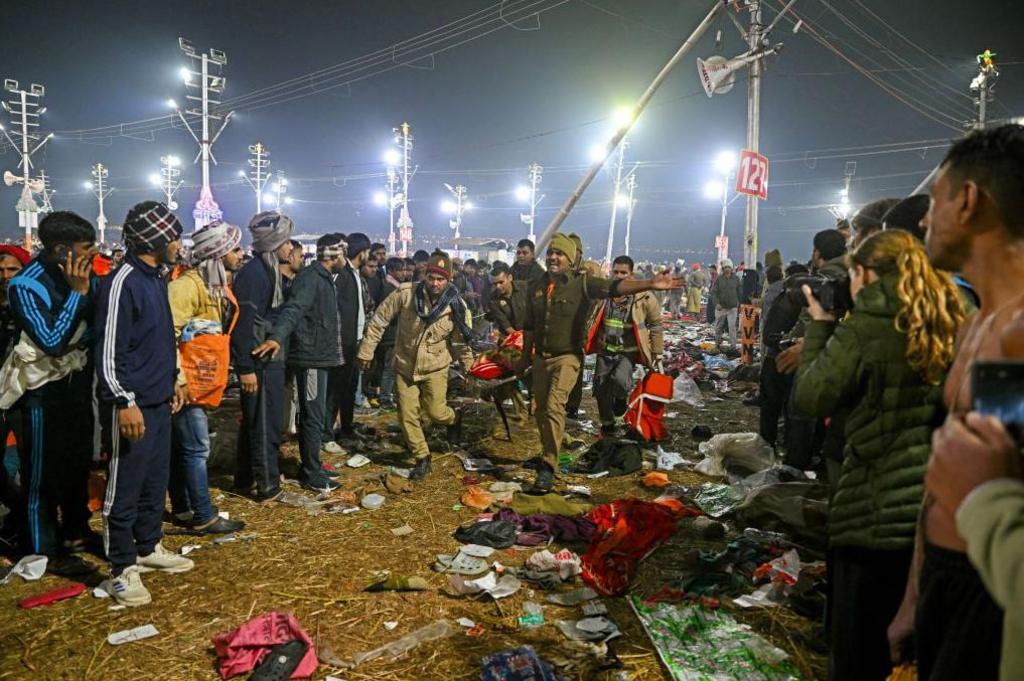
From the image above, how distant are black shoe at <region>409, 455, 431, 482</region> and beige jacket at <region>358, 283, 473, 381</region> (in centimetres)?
92

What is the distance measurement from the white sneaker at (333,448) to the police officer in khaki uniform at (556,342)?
268 cm

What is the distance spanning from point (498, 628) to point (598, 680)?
2.45 ft

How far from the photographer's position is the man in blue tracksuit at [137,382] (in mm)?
3656

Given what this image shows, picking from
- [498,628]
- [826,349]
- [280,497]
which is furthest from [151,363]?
[826,349]

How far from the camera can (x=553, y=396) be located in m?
6.09

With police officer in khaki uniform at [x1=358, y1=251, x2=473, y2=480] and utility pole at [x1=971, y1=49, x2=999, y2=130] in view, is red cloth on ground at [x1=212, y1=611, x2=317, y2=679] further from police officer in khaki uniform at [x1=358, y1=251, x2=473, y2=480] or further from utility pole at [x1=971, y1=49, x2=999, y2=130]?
utility pole at [x1=971, y1=49, x2=999, y2=130]

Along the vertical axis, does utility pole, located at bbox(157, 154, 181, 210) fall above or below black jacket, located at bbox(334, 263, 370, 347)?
above

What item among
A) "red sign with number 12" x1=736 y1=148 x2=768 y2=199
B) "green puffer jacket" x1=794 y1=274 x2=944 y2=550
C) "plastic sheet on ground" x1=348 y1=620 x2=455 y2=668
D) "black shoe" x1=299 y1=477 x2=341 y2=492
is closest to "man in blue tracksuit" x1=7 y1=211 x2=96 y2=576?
"black shoe" x1=299 y1=477 x2=341 y2=492

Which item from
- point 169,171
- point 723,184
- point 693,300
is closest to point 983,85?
point 693,300

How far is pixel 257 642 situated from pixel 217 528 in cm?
201

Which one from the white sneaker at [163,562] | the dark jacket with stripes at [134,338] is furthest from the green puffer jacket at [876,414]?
the white sneaker at [163,562]

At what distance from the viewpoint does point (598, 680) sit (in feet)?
10.2

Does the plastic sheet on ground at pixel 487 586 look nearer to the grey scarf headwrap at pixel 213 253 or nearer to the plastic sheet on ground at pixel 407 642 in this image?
the plastic sheet on ground at pixel 407 642

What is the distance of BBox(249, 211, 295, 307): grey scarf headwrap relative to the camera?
5.48 meters
